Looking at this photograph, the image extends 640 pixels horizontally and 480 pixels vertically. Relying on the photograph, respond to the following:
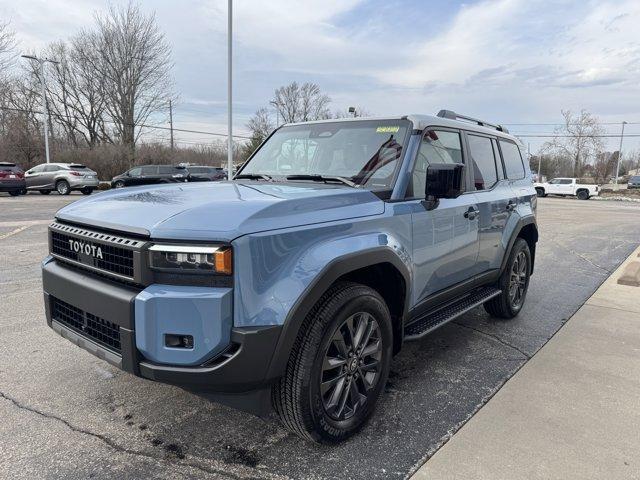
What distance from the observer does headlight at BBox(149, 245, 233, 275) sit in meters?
2.20

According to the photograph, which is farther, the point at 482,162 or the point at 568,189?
the point at 568,189

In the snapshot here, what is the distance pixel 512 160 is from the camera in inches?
209

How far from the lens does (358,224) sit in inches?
112

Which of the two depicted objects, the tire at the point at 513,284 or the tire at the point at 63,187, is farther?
the tire at the point at 63,187

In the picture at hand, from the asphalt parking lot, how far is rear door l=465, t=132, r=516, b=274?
81cm

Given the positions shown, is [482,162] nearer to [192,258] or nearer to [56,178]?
[192,258]

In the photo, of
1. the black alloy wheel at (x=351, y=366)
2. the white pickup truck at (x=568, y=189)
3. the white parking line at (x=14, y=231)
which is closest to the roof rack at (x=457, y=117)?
the black alloy wheel at (x=351, y=366)

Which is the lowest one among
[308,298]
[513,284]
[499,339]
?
[499,339]

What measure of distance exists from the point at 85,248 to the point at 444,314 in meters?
2.61

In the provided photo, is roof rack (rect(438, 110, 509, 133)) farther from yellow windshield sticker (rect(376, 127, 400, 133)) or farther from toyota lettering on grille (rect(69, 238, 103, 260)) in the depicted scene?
toyota lettering on grille (rect(69, 238, 103, 260))

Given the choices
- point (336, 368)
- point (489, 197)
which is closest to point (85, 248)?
point (336, 368)

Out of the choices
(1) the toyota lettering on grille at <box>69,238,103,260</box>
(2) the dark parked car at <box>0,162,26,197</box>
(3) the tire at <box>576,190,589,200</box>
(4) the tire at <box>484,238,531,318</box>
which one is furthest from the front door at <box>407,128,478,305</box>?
(3) the tire at <box>576,190,589,200</box>

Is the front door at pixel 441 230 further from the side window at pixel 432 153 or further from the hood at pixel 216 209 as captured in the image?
the hood at pixel 216 209

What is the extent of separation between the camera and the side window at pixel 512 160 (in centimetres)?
510
